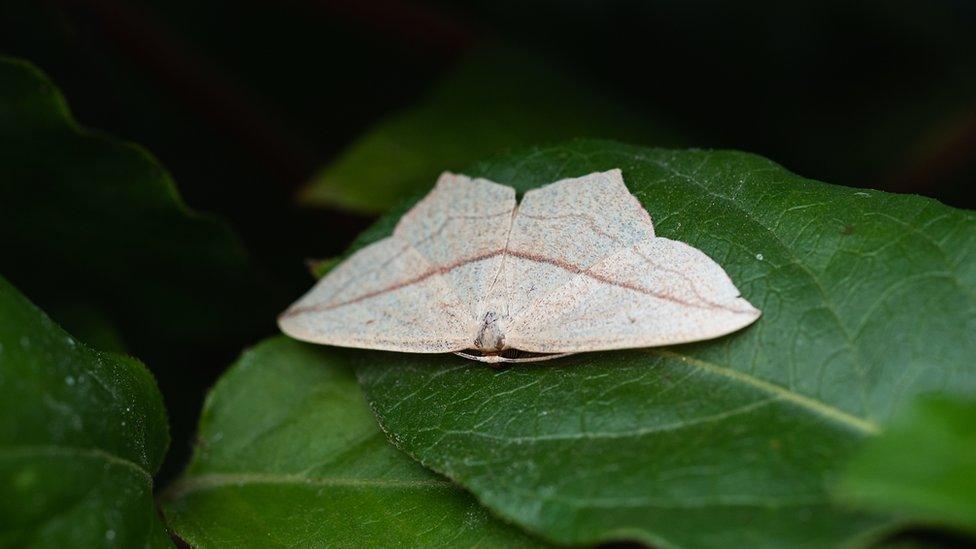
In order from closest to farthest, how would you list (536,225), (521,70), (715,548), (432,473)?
(715,548) < (432,473) < (536,225) < (521,70)

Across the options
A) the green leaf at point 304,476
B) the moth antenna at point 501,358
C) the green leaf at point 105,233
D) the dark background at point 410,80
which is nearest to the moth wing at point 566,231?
the moth antenna at point 501,358

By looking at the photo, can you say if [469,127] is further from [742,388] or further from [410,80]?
[742,388]

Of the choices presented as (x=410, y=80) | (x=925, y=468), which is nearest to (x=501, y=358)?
(x=925, y=468)

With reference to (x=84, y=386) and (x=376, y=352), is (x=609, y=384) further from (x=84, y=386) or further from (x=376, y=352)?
(x=84, y=386)

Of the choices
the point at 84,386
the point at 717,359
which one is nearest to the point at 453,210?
the point at 717,359

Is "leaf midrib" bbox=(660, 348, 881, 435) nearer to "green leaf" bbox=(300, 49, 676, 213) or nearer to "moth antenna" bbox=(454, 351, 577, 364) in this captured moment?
"moth antenna" bbox=(454, 351, 577, 364)

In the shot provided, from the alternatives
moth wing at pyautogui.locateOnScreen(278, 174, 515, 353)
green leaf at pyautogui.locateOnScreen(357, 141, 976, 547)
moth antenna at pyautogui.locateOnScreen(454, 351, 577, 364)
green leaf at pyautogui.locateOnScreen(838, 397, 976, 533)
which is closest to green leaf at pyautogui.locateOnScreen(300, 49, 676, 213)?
moth wing at pyautogui.locateOnScreen(278, 174, 515, 353)
